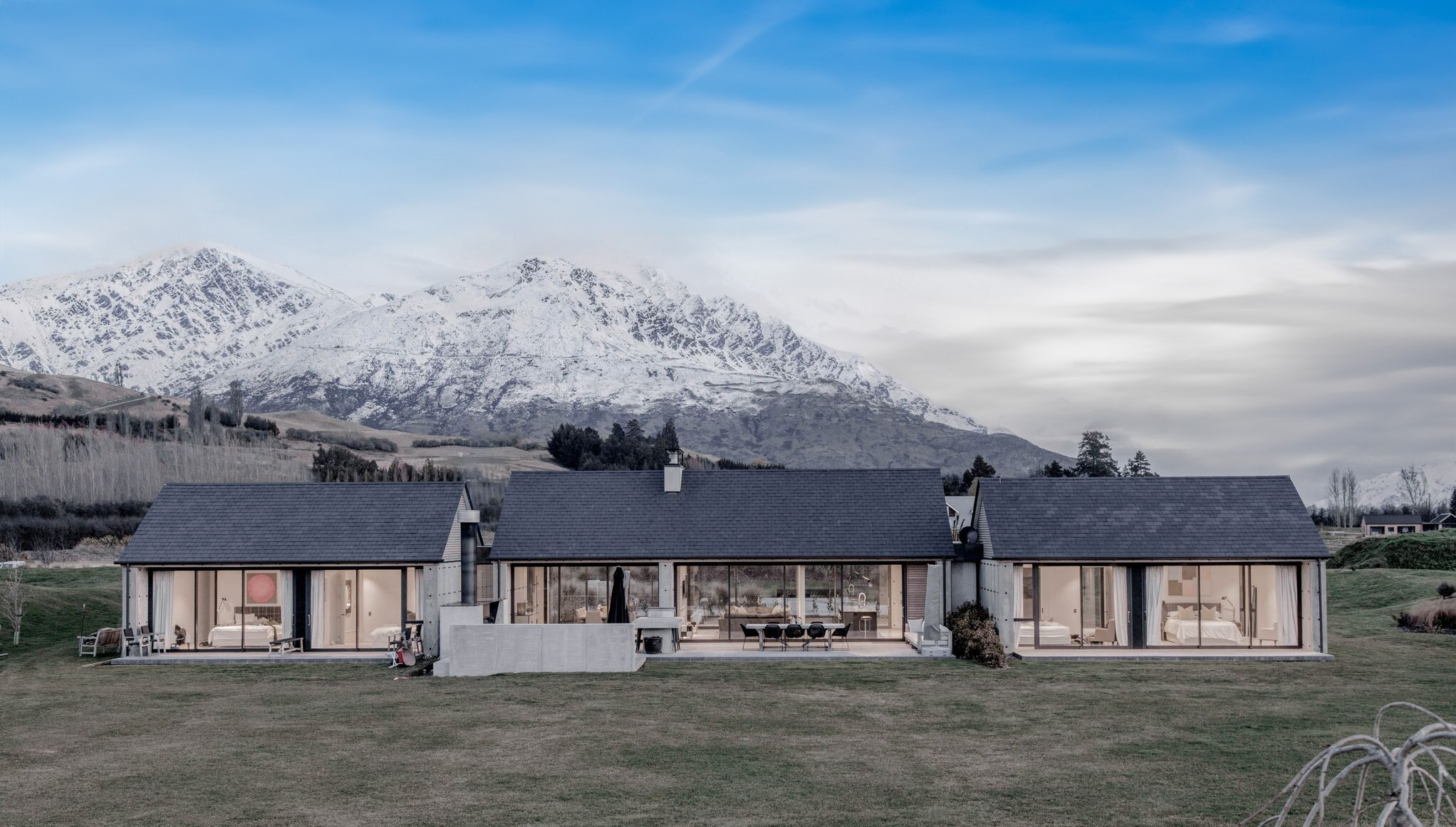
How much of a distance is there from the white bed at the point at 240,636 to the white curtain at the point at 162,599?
98 cm

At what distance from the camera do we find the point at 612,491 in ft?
107

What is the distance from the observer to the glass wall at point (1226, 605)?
28.8m

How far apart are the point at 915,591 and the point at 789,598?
303 cm

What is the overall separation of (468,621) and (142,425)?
330ft

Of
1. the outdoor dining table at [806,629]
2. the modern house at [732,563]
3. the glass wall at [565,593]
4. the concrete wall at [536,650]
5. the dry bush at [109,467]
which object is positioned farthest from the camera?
the dry bush at [109,467]

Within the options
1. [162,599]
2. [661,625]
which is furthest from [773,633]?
[162,599]

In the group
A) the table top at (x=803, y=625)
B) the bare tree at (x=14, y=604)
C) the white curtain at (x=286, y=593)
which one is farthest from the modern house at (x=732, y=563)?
the bare tree at (x=14, y=604)

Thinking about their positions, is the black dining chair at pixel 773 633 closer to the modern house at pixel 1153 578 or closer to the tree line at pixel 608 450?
the modern house at pixel 1153 578

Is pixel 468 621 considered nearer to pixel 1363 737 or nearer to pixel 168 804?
pixel 168 804

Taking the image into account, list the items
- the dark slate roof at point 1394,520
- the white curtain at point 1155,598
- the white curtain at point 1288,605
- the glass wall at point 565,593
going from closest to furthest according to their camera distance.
Result: 1. the white curtain at point 1155,598
2. the white curtain at point 1288,605
3. the glass wall at point 565,593
4. the dark slate roof at point 1394,520

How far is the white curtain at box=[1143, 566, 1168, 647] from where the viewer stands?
28.6 metres

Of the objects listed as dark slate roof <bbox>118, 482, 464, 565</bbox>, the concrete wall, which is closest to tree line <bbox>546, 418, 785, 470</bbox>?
dark slate roof <bbox>118, 482, 464, 565</bbox>

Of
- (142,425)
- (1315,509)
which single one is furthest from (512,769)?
(1315,509)

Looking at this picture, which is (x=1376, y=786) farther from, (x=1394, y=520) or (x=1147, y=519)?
(x=1394, y=520)
